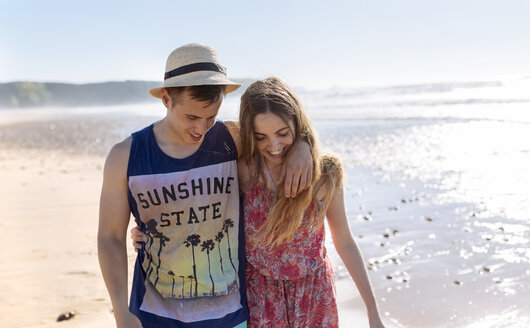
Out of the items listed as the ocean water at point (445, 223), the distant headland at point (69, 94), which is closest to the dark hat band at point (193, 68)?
the ocean water at point (445, 223)

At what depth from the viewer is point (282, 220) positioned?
2.51m

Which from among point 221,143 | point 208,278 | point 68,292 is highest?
point 221,143

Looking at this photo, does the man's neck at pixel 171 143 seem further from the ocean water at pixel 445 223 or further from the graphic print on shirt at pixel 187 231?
the ocean water at pixel 445 223

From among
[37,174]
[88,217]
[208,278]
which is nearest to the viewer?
[208,278]

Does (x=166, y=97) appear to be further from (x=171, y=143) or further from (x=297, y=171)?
(x=297, y=171)

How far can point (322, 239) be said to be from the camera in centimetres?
271

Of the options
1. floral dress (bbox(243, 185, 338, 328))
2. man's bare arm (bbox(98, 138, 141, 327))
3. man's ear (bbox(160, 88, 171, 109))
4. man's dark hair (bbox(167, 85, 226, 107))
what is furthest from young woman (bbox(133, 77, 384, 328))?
man's bare arm (bbox(98, 138, 141, 327))

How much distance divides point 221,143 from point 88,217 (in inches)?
256

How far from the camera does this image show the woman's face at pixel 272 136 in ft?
8.16

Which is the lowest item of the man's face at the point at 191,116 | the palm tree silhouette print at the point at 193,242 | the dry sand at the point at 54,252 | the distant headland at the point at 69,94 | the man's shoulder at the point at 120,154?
the dry sand at the point at 54,252

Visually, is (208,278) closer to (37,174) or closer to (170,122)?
(170,122)

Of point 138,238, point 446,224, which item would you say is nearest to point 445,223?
point 446,224

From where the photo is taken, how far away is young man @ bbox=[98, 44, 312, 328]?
7.71ft

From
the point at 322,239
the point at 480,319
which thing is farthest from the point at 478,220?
the point at 322,239
